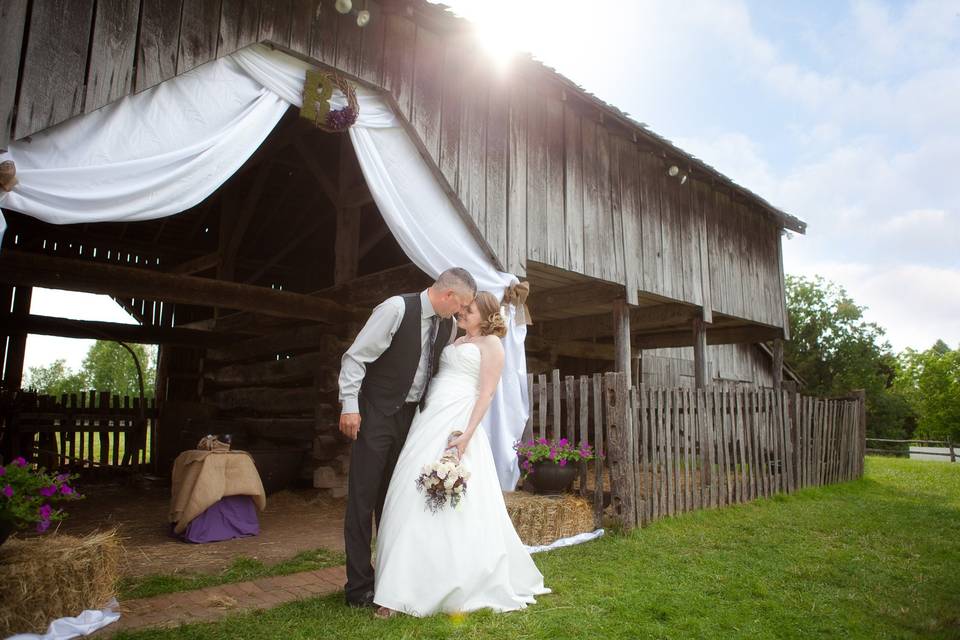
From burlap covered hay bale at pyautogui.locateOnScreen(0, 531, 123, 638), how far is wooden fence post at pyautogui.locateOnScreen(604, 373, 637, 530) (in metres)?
4.37

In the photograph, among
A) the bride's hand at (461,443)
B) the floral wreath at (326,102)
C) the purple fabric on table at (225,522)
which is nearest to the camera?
the bride's hand at (461,443)

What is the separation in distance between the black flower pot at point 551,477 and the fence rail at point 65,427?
27.4ft

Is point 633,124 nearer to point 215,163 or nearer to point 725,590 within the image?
point 215,163

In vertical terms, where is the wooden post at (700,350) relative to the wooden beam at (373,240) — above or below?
below

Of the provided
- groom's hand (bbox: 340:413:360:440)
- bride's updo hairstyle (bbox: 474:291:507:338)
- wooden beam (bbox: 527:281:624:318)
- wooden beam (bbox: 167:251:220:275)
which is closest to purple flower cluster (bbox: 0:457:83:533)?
groom's hand (bbox: 340:413:360:440)

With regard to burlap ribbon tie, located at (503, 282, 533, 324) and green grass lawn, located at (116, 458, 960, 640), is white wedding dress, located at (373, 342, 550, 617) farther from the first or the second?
burlap ribbon tie, located at (503, 282, 533, 324)

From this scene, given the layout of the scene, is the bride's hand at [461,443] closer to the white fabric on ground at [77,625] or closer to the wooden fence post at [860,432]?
the white fabric on ground at [77,625]

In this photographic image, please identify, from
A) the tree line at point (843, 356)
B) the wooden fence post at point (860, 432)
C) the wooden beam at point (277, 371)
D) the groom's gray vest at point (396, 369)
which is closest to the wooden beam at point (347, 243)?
the wooden beam at point (277, 371)

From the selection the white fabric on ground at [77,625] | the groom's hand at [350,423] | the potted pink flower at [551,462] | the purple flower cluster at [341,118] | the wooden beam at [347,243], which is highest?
the purple flower cluster at [341,118]

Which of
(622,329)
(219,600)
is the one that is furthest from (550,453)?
(219,600)

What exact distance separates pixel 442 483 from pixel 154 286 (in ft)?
17.3

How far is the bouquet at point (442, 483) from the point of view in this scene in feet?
11.8

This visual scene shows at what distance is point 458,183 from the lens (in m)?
6.53

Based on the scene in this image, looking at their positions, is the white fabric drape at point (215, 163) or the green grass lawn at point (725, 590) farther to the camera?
the white fabric drape at point (215, 163)
